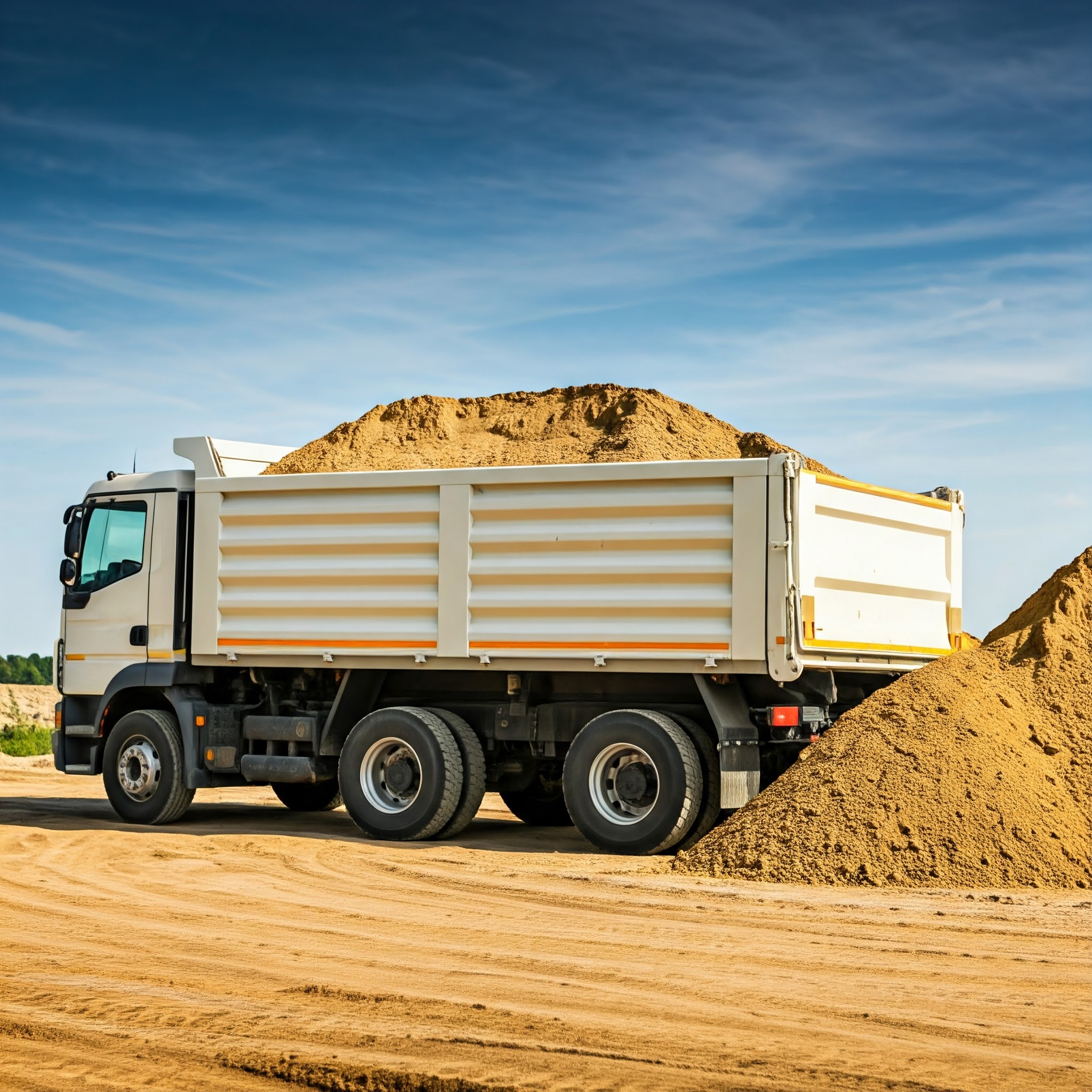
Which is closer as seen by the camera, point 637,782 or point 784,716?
point 784,716

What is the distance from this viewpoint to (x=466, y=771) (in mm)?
12617

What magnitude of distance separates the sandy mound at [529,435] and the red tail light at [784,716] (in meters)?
2.82

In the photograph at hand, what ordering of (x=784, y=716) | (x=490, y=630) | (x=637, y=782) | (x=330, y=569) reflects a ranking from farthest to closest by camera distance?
(x=330, y=569), (x=490, y=630), (x=637, y=782), (x=784, y=716)

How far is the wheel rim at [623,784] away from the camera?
11.7 metres

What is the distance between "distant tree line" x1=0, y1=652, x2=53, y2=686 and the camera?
63450 mm

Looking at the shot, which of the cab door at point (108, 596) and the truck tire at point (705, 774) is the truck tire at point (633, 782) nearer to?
the truck tire at point (705, 774)

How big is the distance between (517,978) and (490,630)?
5077 mm

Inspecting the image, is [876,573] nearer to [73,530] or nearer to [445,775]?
[445,775]

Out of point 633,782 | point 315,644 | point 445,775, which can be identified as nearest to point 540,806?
point 445,775

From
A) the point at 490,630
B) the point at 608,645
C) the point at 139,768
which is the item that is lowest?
the point at 139,768

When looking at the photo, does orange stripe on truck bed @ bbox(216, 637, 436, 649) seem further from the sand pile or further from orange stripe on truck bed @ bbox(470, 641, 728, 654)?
the sand pile

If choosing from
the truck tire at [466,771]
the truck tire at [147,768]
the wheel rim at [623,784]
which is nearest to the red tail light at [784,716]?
the wheel rim at [623,784]

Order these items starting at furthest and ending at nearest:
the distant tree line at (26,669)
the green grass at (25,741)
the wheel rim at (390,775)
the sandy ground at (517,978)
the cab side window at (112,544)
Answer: the distant tree line at (26,669), the green grass at (25,741), the cab side window at (112,544), the wheel rim at (390,775), the sandy ground at (517,978)

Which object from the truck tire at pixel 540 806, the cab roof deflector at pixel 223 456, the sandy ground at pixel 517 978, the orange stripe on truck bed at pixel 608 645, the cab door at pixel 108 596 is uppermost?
the cab roof deflector at pixel 223 456
